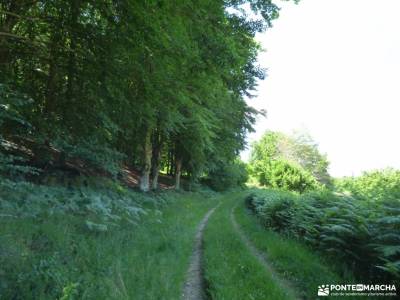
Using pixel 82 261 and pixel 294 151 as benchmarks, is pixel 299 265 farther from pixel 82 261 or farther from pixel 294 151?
pixel 294 151

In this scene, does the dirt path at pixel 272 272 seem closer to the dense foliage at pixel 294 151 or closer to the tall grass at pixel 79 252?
the tall grass at pixel 79 252

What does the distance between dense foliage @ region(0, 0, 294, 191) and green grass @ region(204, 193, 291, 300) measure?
4202mm

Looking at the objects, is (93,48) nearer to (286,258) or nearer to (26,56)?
(26,56)

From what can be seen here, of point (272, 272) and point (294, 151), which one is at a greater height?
point (294, 151)

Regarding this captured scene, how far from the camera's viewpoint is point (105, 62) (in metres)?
8.02

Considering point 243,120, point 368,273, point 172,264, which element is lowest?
point 172,264

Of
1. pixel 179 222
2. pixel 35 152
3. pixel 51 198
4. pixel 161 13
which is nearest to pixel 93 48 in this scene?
pixel 161 13

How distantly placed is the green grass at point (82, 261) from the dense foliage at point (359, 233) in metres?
3.77

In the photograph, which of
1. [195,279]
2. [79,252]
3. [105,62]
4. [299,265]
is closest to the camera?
[79,252]

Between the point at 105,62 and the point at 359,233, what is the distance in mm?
7399

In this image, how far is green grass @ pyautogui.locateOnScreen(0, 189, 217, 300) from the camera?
440 centimetres

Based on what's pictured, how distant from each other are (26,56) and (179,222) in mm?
7620

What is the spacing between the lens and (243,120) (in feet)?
81.5
